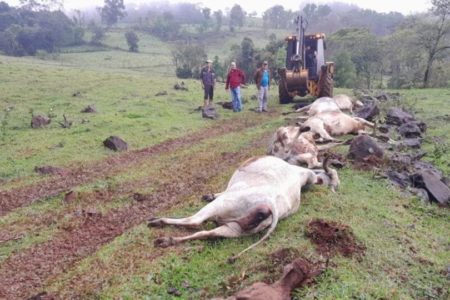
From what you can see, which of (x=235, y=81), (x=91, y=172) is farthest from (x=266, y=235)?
(x=235, y=81)

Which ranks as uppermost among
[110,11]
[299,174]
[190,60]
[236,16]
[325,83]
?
[110,11]

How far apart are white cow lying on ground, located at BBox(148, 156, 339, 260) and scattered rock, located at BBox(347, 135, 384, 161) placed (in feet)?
11.0

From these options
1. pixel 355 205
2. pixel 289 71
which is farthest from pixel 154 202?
pixel 289 71

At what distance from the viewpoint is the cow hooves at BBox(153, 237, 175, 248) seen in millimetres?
6055

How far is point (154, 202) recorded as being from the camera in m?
8.48

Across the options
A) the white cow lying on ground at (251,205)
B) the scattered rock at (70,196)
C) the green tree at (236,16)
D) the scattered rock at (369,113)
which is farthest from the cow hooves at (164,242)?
the green tree at (236,16)

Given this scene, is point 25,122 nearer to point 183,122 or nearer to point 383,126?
point 183,122

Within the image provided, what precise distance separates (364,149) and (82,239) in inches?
235

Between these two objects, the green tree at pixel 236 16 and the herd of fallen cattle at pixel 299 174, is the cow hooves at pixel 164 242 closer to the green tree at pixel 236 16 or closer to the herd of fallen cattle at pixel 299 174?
the herd of fallen cattle at pixel 299 174

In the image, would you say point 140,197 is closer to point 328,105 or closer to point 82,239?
point 82,239

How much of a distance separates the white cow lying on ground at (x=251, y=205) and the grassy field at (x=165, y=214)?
0.14 meters

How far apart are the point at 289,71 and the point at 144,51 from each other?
194ft

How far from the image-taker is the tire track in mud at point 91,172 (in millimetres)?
9047

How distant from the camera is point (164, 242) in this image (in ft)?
20.0
